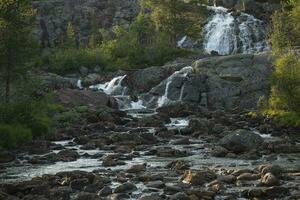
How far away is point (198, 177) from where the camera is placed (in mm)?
27016

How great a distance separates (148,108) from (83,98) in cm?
874

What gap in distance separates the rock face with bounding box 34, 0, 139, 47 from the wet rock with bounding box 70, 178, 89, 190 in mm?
104697

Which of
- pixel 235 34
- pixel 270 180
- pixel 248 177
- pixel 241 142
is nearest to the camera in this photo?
pixel 270 180

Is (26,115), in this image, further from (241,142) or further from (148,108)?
(148,108)

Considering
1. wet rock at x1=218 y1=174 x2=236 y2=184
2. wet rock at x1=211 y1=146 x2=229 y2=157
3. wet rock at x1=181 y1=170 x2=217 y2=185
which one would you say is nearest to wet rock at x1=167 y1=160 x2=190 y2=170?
wet rock at x1=181 y1=170 x2=217 y2=185

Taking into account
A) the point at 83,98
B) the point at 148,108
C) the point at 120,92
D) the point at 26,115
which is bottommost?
the point at 148,108

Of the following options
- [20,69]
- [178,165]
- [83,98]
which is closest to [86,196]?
[178,165]

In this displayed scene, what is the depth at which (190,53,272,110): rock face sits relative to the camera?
68.1m

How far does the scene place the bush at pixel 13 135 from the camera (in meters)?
39.2

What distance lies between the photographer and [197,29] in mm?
104375

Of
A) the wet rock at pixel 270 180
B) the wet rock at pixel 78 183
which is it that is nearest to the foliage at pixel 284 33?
the wet rock at pixel 270 180

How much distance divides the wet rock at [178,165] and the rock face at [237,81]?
117 ft

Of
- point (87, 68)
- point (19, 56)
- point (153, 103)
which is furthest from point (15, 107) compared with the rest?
point (87, 68)

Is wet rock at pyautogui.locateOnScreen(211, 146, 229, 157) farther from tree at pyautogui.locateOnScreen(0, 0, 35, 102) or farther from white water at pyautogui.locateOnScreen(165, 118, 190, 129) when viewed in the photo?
tree at pyautogui.locateOnScreen(0, 0, 35, 102)
